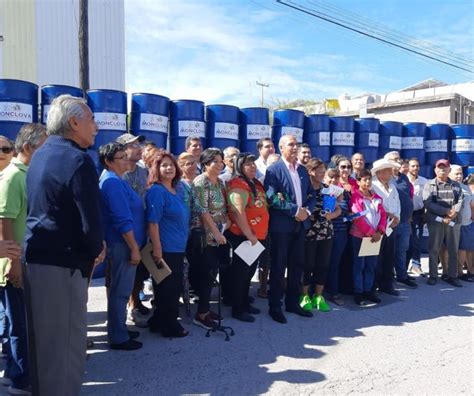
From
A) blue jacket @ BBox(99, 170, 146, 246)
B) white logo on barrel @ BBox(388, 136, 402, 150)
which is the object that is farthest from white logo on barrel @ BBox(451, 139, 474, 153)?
blue jacket @ BBox(99, 170, 146, 246)

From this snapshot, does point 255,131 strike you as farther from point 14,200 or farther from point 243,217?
point 14,200

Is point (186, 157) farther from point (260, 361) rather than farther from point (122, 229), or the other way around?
point (260, 361)

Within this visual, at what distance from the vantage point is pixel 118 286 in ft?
11.8

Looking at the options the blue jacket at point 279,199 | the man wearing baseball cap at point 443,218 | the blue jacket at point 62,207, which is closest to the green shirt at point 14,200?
the blue jacket at point 62,207

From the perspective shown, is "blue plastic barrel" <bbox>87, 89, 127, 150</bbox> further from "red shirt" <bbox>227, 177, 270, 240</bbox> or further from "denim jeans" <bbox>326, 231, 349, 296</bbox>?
"denim jeans" <bbox>326, 231, 349, 296</bbox>

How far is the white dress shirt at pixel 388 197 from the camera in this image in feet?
18.5

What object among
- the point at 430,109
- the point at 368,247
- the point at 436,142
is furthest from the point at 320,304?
the point at 430,109

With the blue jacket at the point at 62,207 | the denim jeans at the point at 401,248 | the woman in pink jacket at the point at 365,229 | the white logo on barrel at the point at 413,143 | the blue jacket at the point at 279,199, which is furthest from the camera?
the white logo on barrel at the point at 413,143

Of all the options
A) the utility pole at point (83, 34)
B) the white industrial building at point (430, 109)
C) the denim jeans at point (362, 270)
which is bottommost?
the denim jeans at point (362, 270)

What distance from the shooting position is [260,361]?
11.8ft

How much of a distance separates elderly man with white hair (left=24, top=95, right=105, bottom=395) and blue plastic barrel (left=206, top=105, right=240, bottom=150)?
4.24 meters

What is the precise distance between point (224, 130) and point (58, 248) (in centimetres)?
450

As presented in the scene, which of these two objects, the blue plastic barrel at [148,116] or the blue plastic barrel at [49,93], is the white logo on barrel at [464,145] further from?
the blue plastic barrel at [49,93]

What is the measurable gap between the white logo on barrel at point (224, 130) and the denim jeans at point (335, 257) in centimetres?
229
